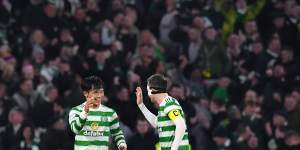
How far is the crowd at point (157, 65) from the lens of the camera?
63.1 ft

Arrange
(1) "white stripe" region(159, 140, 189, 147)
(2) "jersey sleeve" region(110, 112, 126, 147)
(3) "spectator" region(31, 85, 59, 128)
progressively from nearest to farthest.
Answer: (1) "white stripe" region(159, 140, 189, 147) → (2) "jersey sleeve" region(110, 112, 126, 147) → (3) "spectator" region(31, 85, 59, 128)

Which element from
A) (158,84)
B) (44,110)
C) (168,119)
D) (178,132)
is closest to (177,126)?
(178,132)

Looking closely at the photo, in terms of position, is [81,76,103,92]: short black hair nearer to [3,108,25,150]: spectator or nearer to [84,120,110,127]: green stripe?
[84,120,110,127]: green stripe

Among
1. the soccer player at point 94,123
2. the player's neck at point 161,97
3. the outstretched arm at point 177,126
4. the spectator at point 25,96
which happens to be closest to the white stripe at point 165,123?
the outstretched arm at point 177,126

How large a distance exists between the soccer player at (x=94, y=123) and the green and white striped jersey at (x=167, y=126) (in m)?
0.57

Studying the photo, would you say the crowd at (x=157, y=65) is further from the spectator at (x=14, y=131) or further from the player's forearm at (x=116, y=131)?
the player's forearm at (x=116, y=131)

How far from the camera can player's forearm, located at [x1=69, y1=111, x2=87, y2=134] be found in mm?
13211

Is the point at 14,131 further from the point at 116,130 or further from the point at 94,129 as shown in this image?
the point at 94,129

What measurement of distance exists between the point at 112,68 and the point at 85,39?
1435mm

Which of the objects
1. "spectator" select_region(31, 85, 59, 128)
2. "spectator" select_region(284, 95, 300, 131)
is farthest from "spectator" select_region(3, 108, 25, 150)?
"spectator" select_region(284, 95, 300, 131)

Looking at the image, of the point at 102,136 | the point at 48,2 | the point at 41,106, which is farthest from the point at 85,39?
the point at 102,136

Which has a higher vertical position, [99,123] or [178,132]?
[99,123]

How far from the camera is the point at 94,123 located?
44.5ft

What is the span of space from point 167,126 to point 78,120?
1.01m
